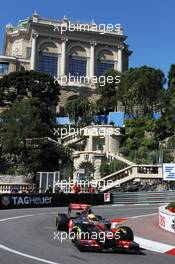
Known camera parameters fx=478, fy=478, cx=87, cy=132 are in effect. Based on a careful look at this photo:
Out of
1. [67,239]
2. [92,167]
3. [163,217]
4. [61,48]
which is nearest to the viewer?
[67,239]

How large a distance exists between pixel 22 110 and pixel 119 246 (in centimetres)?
4548

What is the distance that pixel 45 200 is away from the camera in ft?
115

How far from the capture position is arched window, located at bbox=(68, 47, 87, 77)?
114000mm

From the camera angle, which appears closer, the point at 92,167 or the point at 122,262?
the point at 122,262

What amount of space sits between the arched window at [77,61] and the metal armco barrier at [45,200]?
77.6m

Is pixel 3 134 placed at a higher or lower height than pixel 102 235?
higher

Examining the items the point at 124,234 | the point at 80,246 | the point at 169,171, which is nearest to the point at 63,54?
the point at 169,171

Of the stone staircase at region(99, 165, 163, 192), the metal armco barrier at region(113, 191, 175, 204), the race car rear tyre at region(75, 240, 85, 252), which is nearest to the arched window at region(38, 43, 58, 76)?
the stone staircase at region(99, 165, 163, 192)

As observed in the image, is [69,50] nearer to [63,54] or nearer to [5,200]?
[63,54]

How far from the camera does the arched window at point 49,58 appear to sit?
365ft

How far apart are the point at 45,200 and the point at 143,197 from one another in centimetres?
929

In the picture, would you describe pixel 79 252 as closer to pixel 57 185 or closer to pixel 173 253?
pixel 173 253

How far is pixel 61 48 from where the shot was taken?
4429 inches

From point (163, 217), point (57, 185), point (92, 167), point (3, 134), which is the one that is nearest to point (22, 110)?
point (3, 134)
